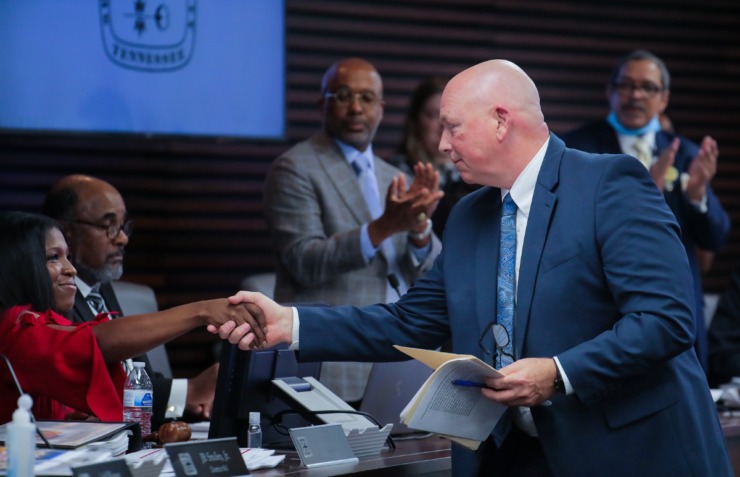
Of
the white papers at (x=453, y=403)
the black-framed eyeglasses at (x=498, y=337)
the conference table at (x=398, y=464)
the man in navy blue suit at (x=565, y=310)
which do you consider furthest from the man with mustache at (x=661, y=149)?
the white papers at (x=453, y=403)

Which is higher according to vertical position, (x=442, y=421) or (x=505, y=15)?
(x=505, y=15)

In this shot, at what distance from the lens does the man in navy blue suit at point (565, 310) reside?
2.78 metres

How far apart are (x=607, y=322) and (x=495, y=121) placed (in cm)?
61

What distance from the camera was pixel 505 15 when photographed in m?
6.59

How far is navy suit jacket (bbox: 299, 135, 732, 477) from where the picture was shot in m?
2.78

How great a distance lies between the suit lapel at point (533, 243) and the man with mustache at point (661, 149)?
2.21 m

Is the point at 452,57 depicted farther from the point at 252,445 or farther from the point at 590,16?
the point at 252,445

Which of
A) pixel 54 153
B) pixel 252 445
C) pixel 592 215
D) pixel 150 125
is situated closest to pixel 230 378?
pixel 252 445

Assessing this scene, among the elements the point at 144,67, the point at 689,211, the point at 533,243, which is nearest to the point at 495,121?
the point at 533,243

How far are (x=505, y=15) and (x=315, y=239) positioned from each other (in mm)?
2678

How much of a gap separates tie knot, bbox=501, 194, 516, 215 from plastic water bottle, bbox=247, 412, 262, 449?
897mm

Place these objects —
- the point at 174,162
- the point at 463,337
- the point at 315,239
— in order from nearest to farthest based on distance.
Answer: the point at 463,337
the point at 315,239
the point at 174,162

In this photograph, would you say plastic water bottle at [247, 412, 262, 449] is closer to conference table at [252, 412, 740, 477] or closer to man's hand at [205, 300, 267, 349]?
conference table at [252, 412, 740, 477]

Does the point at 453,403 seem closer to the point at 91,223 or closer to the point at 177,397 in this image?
the point at 177,397
